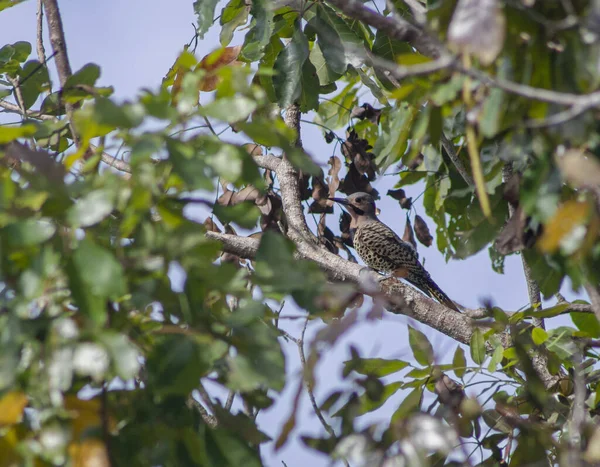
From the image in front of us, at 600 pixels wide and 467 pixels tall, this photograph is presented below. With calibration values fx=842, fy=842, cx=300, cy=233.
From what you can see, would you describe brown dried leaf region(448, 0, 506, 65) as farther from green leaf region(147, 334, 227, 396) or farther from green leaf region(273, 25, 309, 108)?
green leaf region(273, 25, 309, 108)

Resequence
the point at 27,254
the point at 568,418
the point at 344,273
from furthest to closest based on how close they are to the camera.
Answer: the point at 344,273
the point at 568,418
the point at 27,254

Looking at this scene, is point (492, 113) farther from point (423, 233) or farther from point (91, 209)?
point (423, 233)

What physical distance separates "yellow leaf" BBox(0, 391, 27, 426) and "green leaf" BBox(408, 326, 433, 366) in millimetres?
1248

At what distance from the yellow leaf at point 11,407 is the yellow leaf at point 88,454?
108mm

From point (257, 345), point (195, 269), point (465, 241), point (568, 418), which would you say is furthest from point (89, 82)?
point (568, 418)

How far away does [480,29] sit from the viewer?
1.24 meters

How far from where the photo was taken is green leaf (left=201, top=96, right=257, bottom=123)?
143 cm

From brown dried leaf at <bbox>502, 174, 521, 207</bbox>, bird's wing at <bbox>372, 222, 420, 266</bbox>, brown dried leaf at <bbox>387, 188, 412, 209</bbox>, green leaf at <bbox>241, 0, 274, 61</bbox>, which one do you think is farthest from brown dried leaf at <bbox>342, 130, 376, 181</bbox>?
bird's wing at <bbox>372, 222, 420, 266</bbox>

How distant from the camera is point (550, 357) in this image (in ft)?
7.97

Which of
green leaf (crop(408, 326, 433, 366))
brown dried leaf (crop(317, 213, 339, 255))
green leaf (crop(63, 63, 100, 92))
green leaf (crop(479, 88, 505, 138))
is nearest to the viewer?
green leaf (crop(479, 88, 505, 138))

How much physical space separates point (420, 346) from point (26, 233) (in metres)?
1.36

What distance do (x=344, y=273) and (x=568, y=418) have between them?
113 centimetres

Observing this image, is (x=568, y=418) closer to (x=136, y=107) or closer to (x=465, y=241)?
(x=465, y=241)

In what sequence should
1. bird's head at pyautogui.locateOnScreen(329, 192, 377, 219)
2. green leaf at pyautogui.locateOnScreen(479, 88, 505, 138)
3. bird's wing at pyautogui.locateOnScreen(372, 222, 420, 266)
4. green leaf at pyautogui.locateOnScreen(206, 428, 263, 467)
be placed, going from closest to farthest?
1. green leaf at pyautogui.locateOnScreen(479, 88, 505, 138)
2. green leaf at pyautogui.locateOnScreen(206, 428, 263, 467)
3. bird's wing at pyautogui.locateOnScreen(372, 222, 420, 266)
4. bird's head at pyautogui.locateOnScreen(329, 192, 377, 219)
